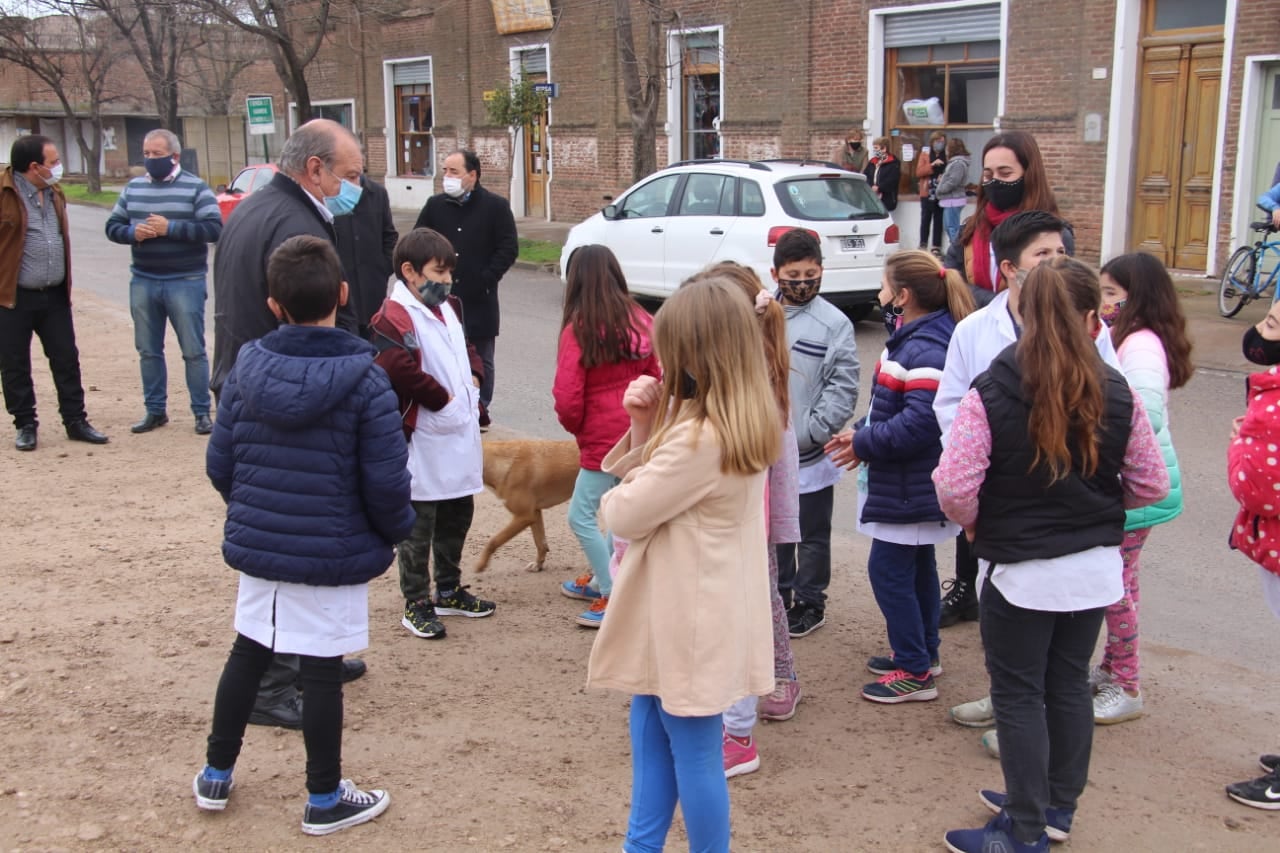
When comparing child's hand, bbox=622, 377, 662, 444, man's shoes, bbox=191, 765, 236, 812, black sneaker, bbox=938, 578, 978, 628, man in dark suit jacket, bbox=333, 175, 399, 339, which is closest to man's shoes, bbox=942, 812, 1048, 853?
child's hand, bbox=622, 377, 662, 444

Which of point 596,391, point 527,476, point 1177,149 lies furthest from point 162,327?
point 1177,149

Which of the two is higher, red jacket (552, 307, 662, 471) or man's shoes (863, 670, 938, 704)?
red jacket (552, 307, 662, 471)

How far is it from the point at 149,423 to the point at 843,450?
5919 mm

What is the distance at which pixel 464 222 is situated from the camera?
26.3ft

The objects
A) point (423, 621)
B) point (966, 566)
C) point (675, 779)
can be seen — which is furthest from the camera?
point (966, 566)

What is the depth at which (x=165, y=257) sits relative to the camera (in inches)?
323

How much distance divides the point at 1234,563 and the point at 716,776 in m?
3.98

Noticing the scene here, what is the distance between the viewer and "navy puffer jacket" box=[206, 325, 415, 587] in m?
3.42

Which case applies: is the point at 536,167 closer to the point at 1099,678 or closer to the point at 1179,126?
the point at 1179,126

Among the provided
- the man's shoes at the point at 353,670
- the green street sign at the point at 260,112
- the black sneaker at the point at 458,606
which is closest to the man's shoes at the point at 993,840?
the man's shoes at the point at 353,670

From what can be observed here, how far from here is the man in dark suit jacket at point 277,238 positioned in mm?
4348

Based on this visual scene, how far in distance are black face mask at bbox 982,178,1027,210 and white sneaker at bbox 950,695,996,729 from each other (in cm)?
196

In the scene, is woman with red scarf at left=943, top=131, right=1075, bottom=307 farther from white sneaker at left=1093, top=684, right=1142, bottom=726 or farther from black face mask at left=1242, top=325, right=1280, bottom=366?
white sneaker at left=1093, top=684, right=1142, bottom=726

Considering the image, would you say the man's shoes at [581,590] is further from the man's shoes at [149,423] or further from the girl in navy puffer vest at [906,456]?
the man's shoes at [149,423]
